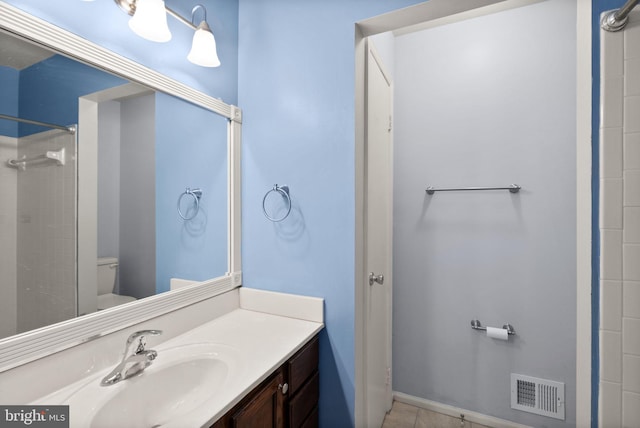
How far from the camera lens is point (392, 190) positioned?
200 cm

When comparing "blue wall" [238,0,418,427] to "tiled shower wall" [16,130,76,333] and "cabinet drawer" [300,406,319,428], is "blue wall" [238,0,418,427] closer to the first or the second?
"cabinet drawer" [300,406,319,428]

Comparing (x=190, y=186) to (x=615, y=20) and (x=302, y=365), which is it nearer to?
(x=302, y=365)

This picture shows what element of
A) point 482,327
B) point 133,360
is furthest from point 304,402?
point 482,327

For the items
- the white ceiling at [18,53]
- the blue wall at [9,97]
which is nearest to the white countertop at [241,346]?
the blue wall at [9,97]

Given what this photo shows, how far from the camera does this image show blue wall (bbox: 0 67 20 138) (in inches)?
29.5

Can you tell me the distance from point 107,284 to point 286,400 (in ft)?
2.49

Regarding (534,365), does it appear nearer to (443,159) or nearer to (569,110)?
(443,159)

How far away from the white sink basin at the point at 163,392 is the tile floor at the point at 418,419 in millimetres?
1326

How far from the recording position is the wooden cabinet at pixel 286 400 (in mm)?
869

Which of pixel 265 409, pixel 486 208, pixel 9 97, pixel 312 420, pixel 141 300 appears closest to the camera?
pixel 9 97

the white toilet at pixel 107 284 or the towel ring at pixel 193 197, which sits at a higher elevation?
the towel ring at pixel 193 197

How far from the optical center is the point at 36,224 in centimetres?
83

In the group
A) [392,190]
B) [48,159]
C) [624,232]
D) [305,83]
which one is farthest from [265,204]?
[624,232]

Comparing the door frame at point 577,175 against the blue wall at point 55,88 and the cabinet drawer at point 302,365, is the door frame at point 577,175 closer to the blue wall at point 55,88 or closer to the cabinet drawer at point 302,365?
the cabinet drawer at point 302,365
